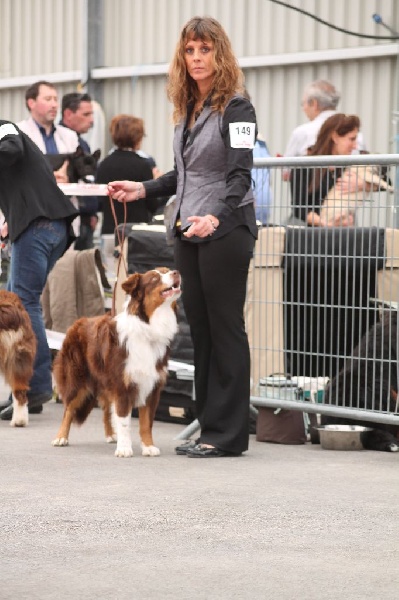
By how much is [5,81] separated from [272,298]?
12.8 meters

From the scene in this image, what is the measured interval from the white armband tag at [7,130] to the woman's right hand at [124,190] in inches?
57.7

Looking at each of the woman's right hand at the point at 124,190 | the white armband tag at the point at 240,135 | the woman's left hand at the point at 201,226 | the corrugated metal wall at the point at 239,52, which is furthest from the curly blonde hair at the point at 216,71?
the corrugated metal wall at the point at 239,52

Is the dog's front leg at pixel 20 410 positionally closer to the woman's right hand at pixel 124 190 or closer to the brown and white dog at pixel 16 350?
the brown and white dog at pixel 16 350

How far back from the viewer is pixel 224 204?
6691 millimetres

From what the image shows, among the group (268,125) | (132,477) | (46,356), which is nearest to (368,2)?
(268,125)

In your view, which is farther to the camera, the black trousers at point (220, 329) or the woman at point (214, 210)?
the black trousers at point (220, 329)

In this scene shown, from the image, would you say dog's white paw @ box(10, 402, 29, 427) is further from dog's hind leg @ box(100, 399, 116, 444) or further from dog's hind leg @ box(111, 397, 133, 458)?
dog's hind leg @ box(111, 397, 133, 458)

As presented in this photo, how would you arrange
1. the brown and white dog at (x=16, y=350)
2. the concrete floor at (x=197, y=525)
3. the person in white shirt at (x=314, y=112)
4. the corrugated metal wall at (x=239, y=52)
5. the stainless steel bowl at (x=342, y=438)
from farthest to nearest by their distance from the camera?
the corrugated metal wall at (x=239, y=52) → the person in white shirt at (x=314, y=112) → the brown and white dog at (x=16, y=350) → the stainless steel bowl at (x=342, y=438) → the concrete floor at (x=197, y=525)

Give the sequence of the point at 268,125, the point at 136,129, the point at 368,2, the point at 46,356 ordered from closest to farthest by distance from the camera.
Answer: the point at 46,356 → the point at 136,129 → the point at 368,2 → the point at 268,125

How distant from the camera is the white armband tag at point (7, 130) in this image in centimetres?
834

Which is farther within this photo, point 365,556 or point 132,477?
point 132,477

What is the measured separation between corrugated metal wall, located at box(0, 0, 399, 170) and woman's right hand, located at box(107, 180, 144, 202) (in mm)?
6546

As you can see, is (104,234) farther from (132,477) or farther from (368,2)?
(132,477)

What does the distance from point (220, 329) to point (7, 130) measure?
7.14 ft
